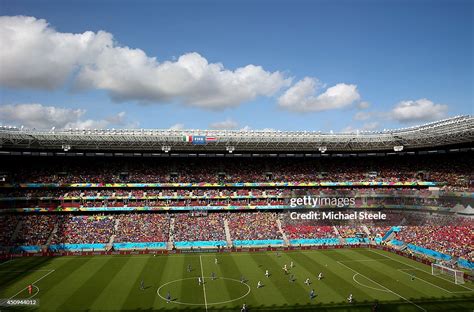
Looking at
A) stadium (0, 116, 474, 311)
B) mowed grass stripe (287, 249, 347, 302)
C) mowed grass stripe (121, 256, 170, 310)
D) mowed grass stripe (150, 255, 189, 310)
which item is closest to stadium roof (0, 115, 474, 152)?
stadium (0, 116, 474, 311)

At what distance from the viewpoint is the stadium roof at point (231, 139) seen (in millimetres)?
53531

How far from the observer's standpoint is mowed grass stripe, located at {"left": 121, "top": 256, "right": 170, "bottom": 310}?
103 feet

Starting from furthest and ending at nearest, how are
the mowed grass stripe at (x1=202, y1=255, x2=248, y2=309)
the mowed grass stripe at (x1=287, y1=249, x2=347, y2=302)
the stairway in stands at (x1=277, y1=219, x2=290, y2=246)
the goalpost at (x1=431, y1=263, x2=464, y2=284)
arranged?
the stairway in stands at (x1=277, y1=219, x2=290, y2=246) → the goalpost at (x1=431, y1=263, x2=464, y2=284) → the mowed grass stripe at (x1=287, y1=249, x2=347, y2=302) → the mowed grass stripe at (x1=202, y1=255, x2=248, y2=309)

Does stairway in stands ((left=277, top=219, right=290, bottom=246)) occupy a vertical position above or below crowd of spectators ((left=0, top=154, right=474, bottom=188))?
below

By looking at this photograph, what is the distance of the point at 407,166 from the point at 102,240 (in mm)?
53603

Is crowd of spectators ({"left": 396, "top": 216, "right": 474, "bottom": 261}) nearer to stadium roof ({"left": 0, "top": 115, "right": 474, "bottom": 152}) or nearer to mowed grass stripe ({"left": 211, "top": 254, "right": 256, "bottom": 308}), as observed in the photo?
stadium roof ({"left": 0, "top": 115, "right": 474, "bottom": 152})

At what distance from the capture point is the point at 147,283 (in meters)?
37.3

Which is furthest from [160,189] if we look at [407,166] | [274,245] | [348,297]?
[407,166]

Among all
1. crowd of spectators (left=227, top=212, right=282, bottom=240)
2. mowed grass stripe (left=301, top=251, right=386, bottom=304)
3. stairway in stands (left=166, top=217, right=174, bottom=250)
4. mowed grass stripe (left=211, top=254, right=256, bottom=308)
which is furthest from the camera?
crowd of spectators (left=227, top=212, right=282, bottom=240)

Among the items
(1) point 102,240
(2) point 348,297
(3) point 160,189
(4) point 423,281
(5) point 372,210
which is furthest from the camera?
(3) point 160,189

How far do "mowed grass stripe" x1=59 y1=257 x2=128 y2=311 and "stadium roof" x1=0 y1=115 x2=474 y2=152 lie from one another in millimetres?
18568

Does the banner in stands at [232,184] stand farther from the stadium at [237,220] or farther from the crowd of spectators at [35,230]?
the crowd of spectators at [35,230]

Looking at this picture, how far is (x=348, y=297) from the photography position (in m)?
33.3

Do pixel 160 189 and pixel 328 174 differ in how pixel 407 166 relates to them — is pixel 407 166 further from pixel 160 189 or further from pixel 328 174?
pixel 160 189
